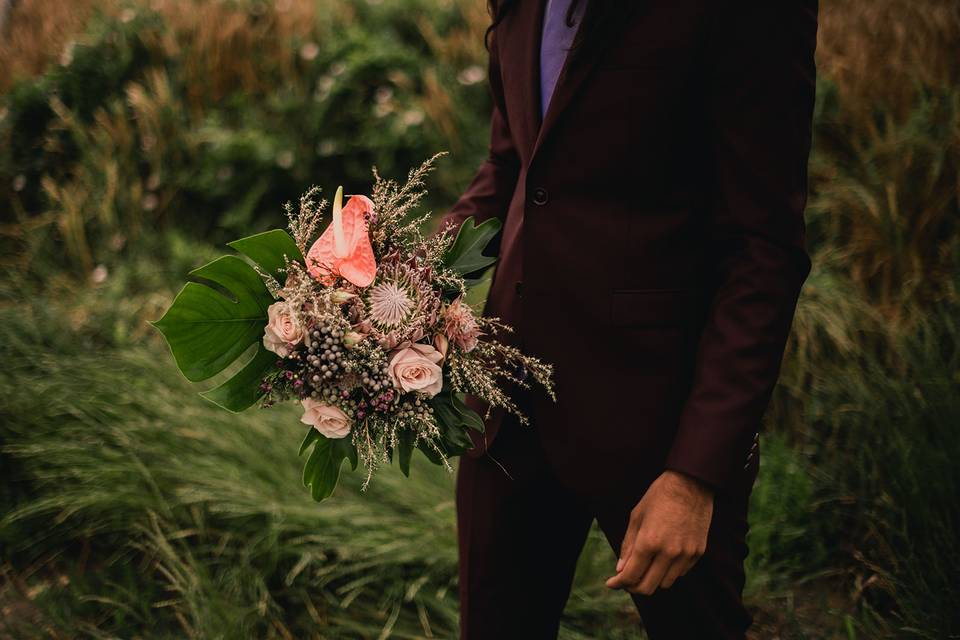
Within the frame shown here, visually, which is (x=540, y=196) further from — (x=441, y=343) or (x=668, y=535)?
(x=668, y=535)

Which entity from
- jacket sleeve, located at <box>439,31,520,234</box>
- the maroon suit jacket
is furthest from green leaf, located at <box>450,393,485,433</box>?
jacket sleeve, located at <box>439,31,520,234</box>

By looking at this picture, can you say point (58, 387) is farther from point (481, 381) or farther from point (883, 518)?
point (883, 518)

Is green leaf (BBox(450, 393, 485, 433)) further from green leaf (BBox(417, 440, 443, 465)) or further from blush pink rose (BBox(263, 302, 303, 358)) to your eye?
blush pink rose (BBox(263, 302, 303, 358))

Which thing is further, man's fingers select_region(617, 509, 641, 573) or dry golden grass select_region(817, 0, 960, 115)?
dry golden grass select_region(817, 0, 960, 115)

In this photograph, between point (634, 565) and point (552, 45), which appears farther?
point (552, 45)

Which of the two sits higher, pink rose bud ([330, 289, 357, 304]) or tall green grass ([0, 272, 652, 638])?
pink rose bud ([330, 289, 357, 304])

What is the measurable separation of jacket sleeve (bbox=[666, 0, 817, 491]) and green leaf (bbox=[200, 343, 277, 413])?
740 mm

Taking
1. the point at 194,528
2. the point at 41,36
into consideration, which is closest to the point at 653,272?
the point at 194,528

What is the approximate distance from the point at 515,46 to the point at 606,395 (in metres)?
0.72

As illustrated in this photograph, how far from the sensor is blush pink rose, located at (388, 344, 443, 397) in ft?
4.18

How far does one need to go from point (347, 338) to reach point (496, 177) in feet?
2.15

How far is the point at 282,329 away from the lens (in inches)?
48.7

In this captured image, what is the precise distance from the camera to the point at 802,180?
125cm

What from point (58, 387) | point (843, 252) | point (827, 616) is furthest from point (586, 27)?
point (58, 387)
